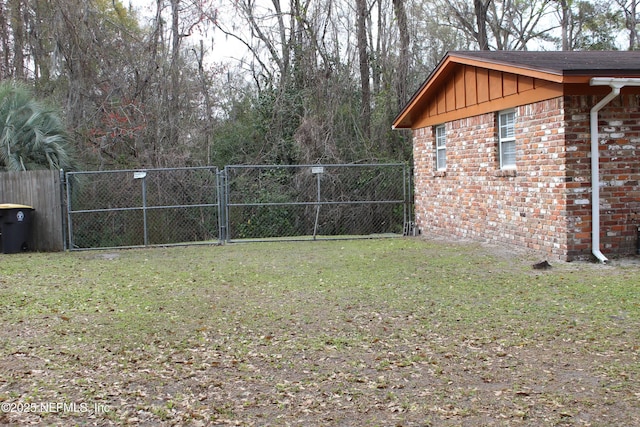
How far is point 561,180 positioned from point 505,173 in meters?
1.74

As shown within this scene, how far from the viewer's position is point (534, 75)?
9.70 meters

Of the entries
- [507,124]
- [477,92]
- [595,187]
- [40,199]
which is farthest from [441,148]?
[40,199]

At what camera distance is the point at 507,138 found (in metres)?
11.6

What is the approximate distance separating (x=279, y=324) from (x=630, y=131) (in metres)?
6.39

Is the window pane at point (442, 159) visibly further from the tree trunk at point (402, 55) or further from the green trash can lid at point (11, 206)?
the green trash can lid at point (11, 206)

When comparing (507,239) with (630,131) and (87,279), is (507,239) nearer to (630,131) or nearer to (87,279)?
(630,131)

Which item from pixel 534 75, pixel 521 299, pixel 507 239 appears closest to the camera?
pixel 521 299

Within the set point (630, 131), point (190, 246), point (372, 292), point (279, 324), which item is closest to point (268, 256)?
point (190, 246)

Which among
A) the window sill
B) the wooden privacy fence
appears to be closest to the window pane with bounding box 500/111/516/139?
the window sill

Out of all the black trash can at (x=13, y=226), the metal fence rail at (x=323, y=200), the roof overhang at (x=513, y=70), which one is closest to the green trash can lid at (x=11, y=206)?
the black trash can at (x=13, y=226)

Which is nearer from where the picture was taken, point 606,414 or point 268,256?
point 606,414

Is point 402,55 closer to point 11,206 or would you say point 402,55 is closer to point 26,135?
point 26,135

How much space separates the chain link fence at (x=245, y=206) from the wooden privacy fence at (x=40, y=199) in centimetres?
184

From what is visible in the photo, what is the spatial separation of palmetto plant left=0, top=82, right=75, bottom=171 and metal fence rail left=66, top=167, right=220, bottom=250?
86 cm
